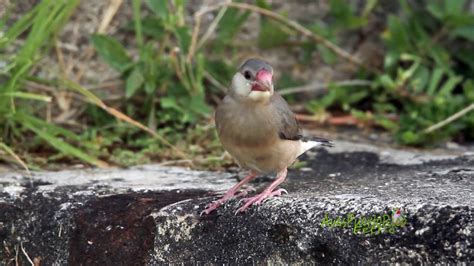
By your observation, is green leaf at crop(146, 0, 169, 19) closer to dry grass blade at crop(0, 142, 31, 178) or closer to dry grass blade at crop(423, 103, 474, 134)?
dry grass blade at crop(0, 142, 31, 178)

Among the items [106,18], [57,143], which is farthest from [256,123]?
[106,18]

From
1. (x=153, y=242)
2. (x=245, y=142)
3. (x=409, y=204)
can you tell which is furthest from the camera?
(x=245, y=142)

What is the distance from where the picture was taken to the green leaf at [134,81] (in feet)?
14.4

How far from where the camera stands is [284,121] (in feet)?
11.2

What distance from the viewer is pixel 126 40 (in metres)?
4.91

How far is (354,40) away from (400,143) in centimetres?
112

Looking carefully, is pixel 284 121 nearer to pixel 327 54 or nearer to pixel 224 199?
pixel 224 199

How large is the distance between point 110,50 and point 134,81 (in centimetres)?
23

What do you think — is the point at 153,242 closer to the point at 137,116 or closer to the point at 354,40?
the point at 137,116

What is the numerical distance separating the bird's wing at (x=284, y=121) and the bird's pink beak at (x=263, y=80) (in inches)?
Result: 6.3

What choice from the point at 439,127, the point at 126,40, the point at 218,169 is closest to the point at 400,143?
the point at 439,127

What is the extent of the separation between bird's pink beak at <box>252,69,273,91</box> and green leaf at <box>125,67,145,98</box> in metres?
1.27

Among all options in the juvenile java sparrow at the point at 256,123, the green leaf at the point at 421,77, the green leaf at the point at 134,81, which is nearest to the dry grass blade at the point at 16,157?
the green leaf at the point at 134,81

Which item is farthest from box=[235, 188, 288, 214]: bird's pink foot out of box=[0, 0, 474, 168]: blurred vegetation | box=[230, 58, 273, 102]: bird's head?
box=[0, 0, 474, 168]: blurred vegetation
